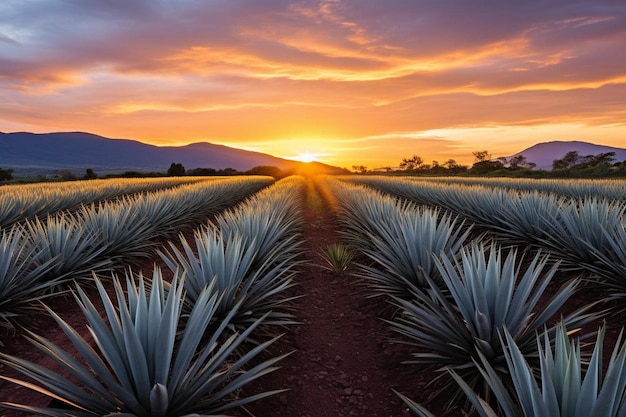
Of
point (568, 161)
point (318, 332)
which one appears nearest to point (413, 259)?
point (318, 332)

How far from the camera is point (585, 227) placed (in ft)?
16.4

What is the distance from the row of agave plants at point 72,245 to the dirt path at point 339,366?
239 centimetres

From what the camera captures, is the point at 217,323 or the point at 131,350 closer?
the point at 131,350

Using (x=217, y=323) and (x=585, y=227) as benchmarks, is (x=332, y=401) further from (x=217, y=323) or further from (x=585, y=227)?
(x=585, y=227)

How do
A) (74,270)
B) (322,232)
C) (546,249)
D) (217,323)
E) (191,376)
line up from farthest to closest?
(322,232) < (546,249) < (74,270) < (217,323) < (191,376)

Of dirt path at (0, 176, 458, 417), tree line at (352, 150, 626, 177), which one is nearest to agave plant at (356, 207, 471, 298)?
dirt path at (0, 176, 458, 417)

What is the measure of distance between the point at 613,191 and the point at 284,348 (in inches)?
451

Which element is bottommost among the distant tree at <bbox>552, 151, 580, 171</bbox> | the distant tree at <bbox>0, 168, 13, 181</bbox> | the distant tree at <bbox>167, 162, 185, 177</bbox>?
the distant tree at <bbox>0, 168, 13, 181</bbox>

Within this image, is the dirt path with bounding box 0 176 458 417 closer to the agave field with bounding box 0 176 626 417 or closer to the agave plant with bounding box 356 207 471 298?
the agave field with bounding box 0 176 626 417

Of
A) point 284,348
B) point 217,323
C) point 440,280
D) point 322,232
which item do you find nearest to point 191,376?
point 217,323

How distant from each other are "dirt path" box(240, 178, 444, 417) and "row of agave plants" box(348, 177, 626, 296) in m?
2.38

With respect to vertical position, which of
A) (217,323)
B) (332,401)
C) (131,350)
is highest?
(131,350)

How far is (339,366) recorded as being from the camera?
10.8 ft

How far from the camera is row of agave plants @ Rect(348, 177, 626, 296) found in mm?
4199
